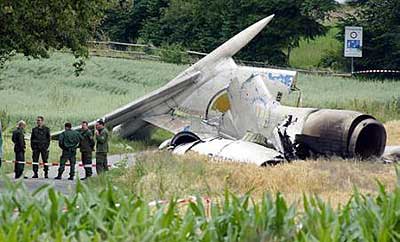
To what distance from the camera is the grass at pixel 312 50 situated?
82.1 meters

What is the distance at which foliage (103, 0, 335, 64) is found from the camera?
7894 centimetres

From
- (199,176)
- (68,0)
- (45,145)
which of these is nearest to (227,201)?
(199,176)

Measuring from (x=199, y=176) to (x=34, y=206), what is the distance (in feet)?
34.1

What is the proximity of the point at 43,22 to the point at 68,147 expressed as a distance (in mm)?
4270

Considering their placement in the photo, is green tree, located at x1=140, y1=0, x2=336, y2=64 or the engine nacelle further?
green tree, located at x1=140, y1=0, x2=336, y2=64

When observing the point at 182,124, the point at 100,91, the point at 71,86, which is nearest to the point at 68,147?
the point at 182,124

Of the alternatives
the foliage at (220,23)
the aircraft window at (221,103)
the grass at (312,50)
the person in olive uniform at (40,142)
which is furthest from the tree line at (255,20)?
the person in olive uniform at (40,142)

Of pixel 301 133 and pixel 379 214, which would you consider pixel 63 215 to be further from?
pixel 301 133

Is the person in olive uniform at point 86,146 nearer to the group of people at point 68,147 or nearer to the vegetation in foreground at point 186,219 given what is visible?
the group of people at point 68,147

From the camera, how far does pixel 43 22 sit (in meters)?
29.1

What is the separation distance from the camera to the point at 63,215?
921 cm

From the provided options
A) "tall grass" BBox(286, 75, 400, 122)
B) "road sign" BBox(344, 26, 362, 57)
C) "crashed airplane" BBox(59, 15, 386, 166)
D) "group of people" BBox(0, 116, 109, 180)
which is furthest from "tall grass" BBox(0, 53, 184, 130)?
"group of people" BBox(0, 116, 109, 180)

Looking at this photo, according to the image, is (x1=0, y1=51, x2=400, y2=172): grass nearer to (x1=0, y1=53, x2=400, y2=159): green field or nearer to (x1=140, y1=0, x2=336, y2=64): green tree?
(x1=0, y1=53, x2=400, y2=159): green field

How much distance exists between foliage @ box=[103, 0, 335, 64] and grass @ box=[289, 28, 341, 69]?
76.3 inches
